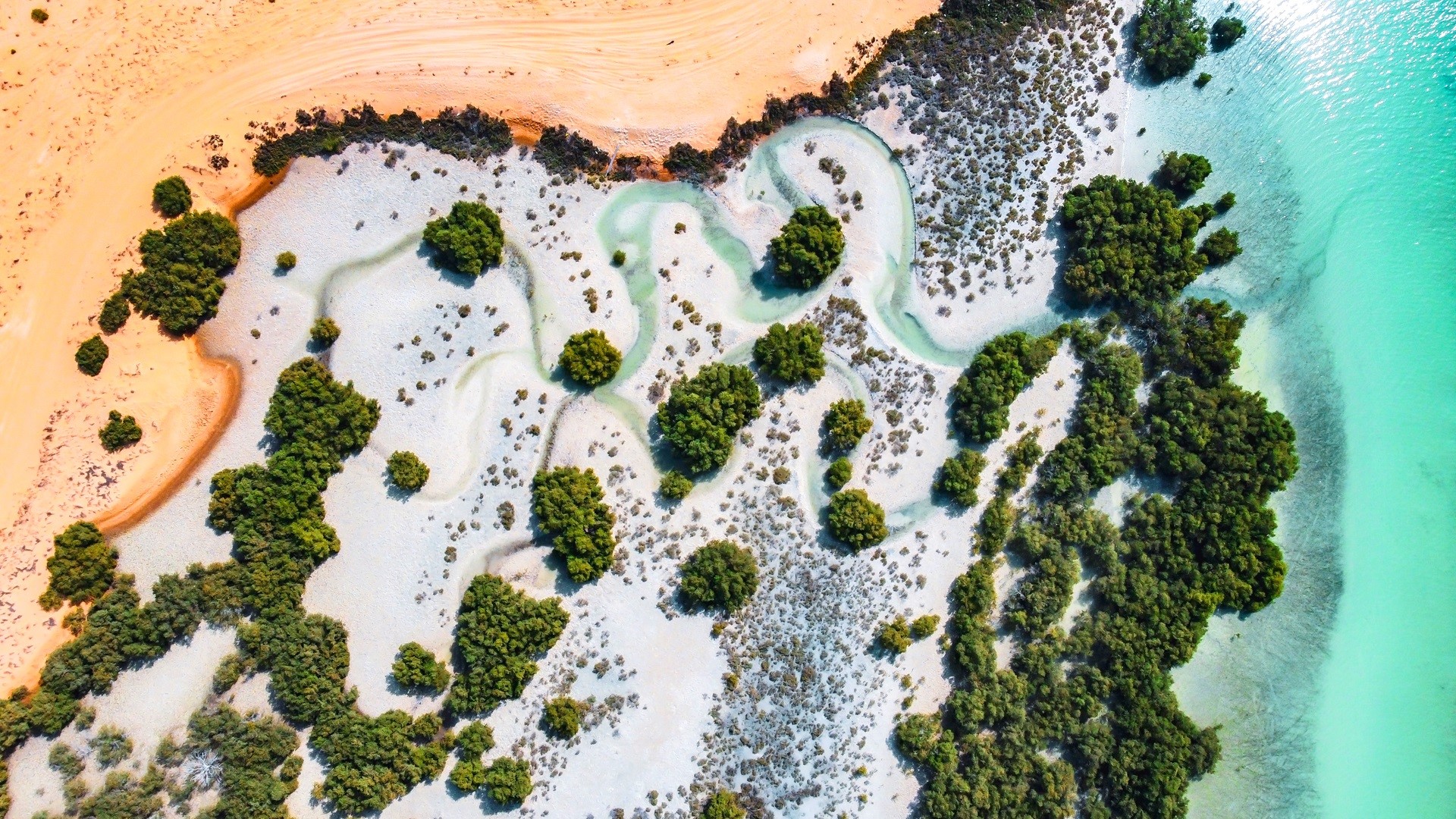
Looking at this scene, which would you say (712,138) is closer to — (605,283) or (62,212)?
(605,283)

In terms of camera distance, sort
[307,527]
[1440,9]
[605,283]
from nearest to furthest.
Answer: [307,527] < [605,283] < [1440,9]

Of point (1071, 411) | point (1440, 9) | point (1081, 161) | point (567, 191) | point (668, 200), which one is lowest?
point (1071, 411)

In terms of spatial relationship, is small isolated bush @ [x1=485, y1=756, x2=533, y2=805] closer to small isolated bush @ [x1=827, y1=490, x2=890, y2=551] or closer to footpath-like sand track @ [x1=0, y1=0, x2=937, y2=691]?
small isolated bush @ [x1=827, y1=490, x2=890, y2=551]

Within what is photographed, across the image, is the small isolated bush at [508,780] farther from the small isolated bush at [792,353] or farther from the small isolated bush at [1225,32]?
the small isolated bush at [1225,32]

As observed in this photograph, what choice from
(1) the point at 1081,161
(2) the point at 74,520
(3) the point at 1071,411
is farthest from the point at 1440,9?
(2) the point at 74,520

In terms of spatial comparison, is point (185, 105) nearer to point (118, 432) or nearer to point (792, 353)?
point (118, 432)

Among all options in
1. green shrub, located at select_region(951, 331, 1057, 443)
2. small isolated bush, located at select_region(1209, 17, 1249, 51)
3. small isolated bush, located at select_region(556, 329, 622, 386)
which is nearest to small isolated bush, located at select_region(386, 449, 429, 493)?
small isolated bush, located at select_region(556, 329, 622, 386)
